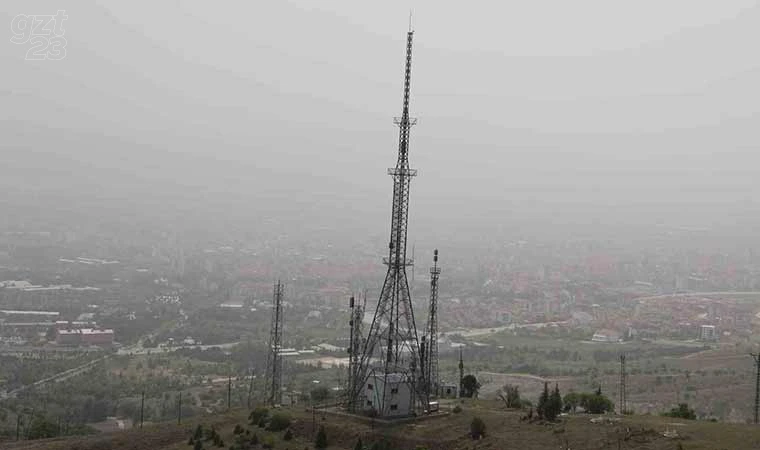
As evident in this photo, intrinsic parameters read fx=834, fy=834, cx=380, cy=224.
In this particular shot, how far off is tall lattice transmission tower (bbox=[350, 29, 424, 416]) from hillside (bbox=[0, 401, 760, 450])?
1.57m

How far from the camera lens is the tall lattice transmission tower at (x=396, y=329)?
1494 inches

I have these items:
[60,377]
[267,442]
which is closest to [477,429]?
[267,442]

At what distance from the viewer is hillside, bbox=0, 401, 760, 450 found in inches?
1185

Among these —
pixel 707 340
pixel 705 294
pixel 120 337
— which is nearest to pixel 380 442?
pixel 120 337

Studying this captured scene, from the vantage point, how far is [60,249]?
15650 cm

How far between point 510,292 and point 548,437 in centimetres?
11880

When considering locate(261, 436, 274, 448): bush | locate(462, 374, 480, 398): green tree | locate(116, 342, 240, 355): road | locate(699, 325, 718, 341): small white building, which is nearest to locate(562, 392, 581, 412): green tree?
locate(462, 374, 480, 398): green tree

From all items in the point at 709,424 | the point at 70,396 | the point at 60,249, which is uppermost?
the point at 60,249

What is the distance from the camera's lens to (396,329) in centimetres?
3962

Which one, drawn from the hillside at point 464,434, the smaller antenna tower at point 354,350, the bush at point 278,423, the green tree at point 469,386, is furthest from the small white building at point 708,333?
the bush at point 278,423

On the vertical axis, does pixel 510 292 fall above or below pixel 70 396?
above

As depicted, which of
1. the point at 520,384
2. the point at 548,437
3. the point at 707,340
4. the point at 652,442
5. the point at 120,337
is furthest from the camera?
the point at 707,340

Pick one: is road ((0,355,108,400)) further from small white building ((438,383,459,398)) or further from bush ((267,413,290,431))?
bush ((267,413,290,431))

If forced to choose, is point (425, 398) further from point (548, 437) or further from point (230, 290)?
point (230, 290)
